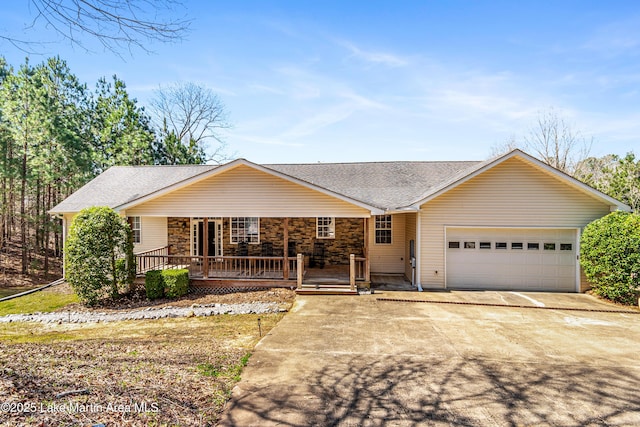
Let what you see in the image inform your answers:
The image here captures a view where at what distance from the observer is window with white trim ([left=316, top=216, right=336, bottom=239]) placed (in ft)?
44.9

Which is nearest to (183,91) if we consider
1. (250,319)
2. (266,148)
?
(266,148)

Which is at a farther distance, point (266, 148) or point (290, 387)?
point (266, 148)

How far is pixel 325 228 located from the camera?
13.7 metres

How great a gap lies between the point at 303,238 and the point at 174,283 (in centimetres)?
550

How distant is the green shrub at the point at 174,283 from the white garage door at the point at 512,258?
29.5ft

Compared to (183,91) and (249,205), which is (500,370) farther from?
(183,91)

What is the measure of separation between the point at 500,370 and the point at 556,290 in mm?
7664

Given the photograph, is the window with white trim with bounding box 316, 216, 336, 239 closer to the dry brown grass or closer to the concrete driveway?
the concrete driveway

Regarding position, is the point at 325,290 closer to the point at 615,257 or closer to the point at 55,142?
the point at 615,257

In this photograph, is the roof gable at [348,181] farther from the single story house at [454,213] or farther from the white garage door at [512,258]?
the white garage door at [512,258]

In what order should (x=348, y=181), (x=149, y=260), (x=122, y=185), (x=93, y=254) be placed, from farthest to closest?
(x=122, y=185), (x=348, y=181), (x=149, y=260), (x=93, y=254)

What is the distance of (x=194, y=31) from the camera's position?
3.81 meters

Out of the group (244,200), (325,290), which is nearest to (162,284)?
(244,200)

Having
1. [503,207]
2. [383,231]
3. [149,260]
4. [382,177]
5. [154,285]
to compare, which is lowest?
[154,285]
